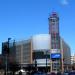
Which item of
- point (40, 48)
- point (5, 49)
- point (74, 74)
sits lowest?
point (74, 74)

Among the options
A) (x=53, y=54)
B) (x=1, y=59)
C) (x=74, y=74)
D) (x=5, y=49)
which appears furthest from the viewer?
(x=53, y=54)

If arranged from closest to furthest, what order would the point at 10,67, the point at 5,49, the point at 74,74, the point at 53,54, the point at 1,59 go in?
the point at 5,49 → the point at 74,74 → the point at 10,67 → the point at 1,59 → the point at 53,54

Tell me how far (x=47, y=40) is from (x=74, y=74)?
140058 mm

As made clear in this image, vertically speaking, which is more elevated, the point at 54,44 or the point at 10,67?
the point at 54,44

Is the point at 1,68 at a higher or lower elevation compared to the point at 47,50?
lower

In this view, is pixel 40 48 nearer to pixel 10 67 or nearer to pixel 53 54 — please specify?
pixel 53 54

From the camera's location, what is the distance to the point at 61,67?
19912cm

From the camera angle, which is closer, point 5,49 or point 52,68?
point 5,49

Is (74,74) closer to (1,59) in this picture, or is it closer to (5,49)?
(5,49)

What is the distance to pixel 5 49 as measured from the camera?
184ft

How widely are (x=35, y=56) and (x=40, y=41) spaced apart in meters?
9.66

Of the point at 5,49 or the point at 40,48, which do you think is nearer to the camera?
the point at 5,49

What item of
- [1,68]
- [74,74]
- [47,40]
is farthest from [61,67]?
[74,74]

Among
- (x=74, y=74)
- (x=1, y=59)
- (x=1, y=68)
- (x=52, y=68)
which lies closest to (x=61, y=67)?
(x=52, y=68)
